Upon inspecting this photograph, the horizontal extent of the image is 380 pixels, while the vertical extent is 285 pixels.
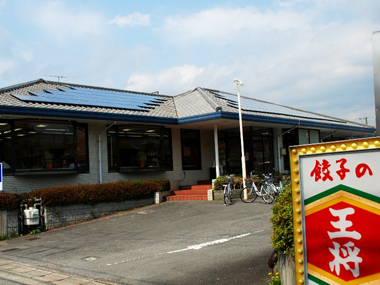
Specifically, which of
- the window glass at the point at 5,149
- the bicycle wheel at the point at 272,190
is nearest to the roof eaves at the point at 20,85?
the window glass at the point at 5,149

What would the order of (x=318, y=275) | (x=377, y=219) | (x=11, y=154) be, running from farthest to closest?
(x=11, y=154)
(x=318, y=275)
(x=377, y=219)

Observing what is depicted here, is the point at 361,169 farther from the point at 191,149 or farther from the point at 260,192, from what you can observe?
the point at 191,149

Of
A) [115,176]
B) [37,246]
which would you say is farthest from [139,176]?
[37,246]

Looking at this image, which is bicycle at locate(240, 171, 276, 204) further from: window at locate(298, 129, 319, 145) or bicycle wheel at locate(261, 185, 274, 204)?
window at locate(298, 129, 319, 145)

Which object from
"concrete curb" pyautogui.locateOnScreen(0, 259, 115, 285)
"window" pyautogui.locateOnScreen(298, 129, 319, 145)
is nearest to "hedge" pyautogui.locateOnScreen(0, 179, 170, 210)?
"concrete curb" pyautogui.locateOnScreen(0, 259, 115, 285)

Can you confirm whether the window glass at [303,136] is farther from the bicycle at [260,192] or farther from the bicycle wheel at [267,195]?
the bicycle wheel at [267,195]

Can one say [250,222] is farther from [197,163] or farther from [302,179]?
[197,163]

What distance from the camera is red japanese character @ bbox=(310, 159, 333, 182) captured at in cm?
338

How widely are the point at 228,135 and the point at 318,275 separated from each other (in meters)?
16.3

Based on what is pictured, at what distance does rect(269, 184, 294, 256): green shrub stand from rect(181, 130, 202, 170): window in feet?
45.0

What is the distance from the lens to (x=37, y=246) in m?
10.2

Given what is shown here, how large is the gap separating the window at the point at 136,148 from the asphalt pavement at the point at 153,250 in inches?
122

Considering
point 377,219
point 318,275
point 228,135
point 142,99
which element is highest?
point 142,99

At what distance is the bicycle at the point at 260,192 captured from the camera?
13.6 metres
